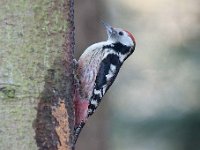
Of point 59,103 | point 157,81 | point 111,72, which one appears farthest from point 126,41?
point 157,81

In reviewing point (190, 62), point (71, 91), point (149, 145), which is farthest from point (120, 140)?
point (71, 91)

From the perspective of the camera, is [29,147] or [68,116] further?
[68,116]

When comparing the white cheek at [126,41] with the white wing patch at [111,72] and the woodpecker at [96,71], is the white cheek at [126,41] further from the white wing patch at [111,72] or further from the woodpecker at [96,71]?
the white wing patch at [111,72]

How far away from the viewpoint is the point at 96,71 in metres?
4.80

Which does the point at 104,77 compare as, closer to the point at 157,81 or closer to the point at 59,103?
the point at 59,103

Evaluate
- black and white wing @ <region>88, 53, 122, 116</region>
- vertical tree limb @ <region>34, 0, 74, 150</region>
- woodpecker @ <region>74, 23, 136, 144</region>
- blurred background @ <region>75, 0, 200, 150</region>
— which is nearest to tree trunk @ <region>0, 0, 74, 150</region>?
vertical tree limb @ <region>34, 0, 74, 150</region>

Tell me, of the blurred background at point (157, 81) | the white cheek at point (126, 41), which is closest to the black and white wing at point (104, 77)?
the white cheek at point (126, 41)

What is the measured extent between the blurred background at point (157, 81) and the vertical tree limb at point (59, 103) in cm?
386

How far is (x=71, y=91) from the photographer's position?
9.28 ft

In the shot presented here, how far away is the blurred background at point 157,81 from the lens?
8523mm

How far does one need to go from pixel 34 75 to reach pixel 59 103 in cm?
17

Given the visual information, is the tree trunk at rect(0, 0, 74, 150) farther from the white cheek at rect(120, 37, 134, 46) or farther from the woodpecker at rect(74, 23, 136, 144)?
the white cheek at rect(120, 37, 134, 46)

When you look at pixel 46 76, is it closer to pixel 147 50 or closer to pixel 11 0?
pixel 11 0

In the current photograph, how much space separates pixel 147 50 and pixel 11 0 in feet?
25.3
